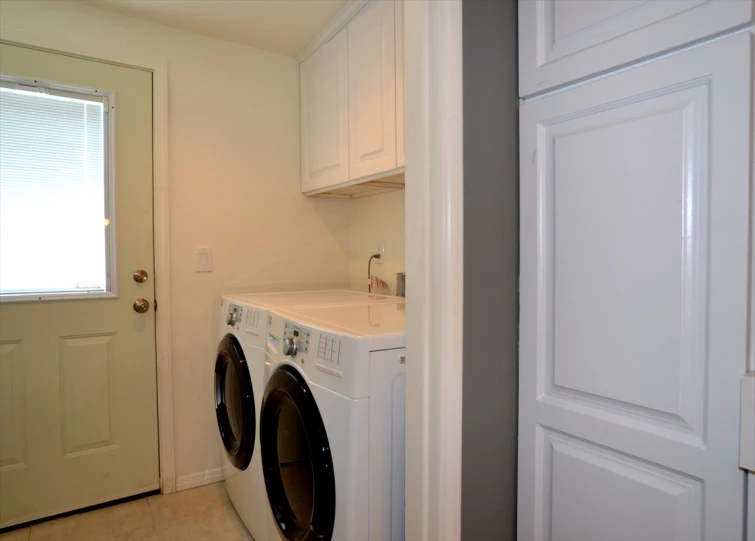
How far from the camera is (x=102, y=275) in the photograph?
2.02 metres

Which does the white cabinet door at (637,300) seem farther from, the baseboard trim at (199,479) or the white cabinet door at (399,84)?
the baseboard trim at (199,479)

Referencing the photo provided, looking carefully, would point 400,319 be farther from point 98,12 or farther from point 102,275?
point 98,12

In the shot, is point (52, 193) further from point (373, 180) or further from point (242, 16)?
point (373, 180)

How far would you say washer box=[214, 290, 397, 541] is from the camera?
1563 mm

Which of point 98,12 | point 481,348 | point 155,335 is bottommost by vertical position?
point 155,335

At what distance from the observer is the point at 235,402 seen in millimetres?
1790

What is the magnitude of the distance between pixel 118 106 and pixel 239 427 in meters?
1.50

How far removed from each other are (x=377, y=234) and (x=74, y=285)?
141cm

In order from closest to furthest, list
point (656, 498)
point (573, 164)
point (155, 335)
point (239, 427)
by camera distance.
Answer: point (656, 498) → point (573, 164) → point (239, 427) → point (155, 335)

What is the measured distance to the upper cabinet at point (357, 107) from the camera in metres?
1.70

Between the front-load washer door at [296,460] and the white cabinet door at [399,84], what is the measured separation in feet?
2.92

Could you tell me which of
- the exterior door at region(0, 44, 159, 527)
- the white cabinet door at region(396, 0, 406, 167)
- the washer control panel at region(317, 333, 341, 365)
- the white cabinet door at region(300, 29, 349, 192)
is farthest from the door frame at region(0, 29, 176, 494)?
the washer control panel at region(317, 333, 341, 365)

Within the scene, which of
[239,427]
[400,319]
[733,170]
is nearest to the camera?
[733,170]

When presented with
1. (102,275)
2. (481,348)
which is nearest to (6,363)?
(102,275)
